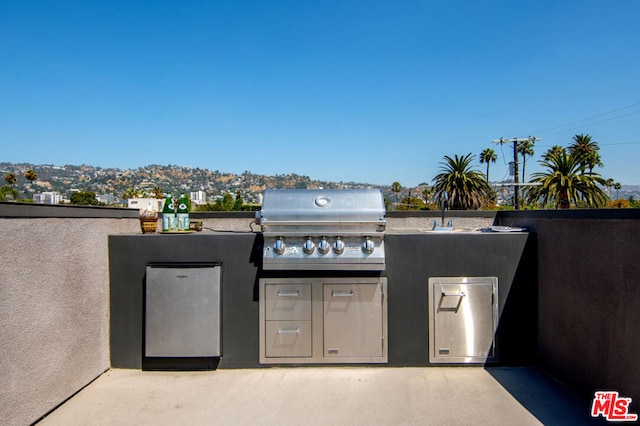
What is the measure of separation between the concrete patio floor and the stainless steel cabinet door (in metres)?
0.19

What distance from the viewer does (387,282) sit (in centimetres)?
311

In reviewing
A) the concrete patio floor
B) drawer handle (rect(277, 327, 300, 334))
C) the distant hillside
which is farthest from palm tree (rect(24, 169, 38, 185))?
drawer handle (rect(277, 327, 300, 334))

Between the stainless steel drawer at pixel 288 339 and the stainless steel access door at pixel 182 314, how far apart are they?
17.0 inches

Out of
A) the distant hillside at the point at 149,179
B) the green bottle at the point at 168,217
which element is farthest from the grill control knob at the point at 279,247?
the distant hillside at the point at 149,179

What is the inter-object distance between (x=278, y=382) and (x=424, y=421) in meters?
1.14

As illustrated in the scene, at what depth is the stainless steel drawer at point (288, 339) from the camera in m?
3.07

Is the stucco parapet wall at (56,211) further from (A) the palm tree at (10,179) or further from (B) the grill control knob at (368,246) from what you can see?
(A) the palm tree at (10,179)

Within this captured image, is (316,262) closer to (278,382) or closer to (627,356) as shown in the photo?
(278,382)

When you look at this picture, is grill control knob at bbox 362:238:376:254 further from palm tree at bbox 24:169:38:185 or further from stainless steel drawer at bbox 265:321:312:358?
palm tree at bbox 24:169:38:185

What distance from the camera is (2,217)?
2.08 metres

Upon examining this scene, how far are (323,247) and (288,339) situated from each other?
0.86 metres

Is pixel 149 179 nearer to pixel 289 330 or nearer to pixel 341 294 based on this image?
pixel 289 330

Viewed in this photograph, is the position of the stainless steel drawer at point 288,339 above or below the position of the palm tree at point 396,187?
below

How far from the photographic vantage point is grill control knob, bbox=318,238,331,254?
2.97m
